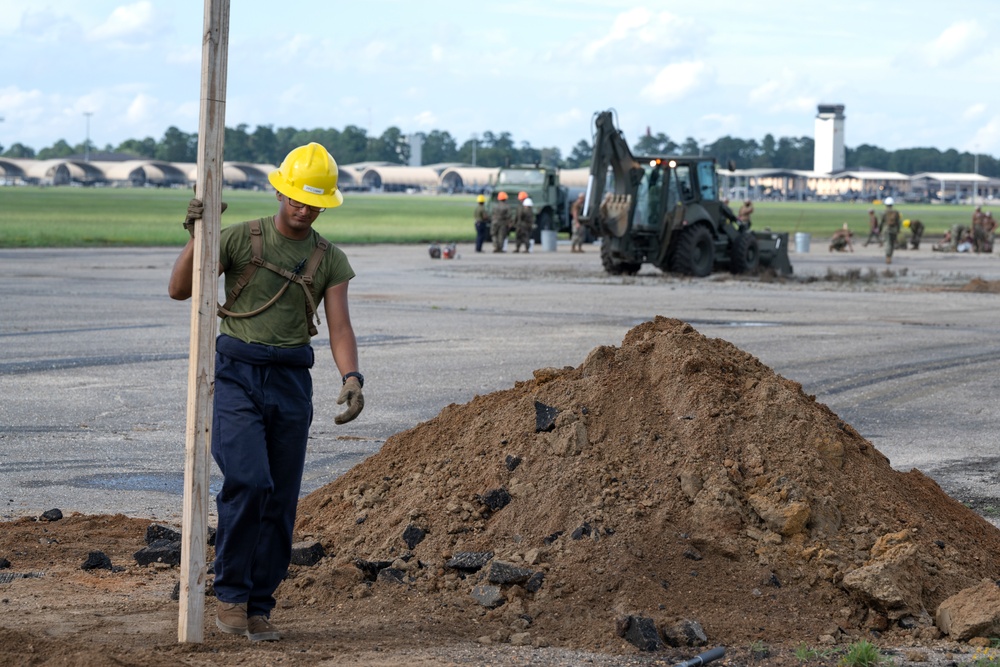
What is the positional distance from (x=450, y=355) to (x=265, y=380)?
34.3 feet

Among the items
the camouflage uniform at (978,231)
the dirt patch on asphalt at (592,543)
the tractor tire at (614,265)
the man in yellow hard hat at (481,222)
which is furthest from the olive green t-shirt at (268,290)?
the camouflage uniform at (978,231)

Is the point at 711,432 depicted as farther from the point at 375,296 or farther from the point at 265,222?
the point at 375,296

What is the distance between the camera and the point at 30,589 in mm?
6070

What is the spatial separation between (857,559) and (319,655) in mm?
2395

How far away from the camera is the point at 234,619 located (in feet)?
17.6

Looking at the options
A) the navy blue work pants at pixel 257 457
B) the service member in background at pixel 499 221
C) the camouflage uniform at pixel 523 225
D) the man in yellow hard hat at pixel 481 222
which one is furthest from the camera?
the camouflage uniform at pixel 523 225

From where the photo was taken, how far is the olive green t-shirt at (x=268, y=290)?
534cm

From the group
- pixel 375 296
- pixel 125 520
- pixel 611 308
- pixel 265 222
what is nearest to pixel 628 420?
pixel 265 222

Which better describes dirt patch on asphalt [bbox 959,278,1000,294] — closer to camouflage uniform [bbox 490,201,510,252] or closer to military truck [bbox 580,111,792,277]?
military truck [bbox 580,111,792,277]

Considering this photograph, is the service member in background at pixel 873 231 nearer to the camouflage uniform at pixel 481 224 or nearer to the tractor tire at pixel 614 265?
the camouflage uniform at pixel 481 224

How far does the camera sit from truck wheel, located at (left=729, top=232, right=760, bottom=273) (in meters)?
31.6

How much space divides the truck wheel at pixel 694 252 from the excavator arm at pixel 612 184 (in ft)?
4.40

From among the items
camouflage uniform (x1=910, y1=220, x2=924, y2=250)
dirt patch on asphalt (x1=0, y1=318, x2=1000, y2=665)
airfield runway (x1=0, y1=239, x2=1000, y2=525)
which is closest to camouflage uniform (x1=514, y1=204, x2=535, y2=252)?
airfield runway (x1=0, y1=239, x2=1000, y2=525)

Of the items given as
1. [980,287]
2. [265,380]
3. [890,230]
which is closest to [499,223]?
[890,230]
